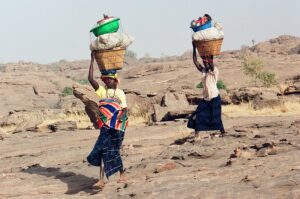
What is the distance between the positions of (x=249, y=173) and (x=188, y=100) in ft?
42.1

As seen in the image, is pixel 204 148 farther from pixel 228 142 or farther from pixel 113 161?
pixel 113 161

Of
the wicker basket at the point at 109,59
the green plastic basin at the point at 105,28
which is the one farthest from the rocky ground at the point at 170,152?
the green plastic basin at the point at 105,28

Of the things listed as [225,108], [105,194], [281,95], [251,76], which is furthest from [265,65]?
[105,194]

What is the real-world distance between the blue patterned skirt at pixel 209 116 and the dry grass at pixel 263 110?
18.4 ft

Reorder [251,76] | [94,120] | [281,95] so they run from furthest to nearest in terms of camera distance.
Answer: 1. [251,76]
2. [281,95]
3. [94,120]

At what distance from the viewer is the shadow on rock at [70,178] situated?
6555mm

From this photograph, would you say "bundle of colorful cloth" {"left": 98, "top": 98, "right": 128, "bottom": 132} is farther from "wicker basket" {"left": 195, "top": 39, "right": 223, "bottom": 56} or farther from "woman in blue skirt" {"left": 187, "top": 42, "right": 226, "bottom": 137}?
"woman in blue skirt" {"left": 187, "top": 42, "right": 226, "bottom": 137}

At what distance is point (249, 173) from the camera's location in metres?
5.34

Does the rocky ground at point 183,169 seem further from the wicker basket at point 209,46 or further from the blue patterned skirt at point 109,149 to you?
the wicker basket at point 209,46

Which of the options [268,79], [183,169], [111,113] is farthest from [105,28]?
[268,79]

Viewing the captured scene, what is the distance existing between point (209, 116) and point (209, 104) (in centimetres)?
21

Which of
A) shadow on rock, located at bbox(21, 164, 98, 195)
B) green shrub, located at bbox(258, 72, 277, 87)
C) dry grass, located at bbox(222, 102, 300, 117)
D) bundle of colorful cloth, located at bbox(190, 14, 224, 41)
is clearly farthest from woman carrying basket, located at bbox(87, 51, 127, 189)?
green shrub, located at bbox(258, 72, 277, 87)

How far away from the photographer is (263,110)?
605 inches

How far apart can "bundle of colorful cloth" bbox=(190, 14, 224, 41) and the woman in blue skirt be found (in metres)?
0.31
